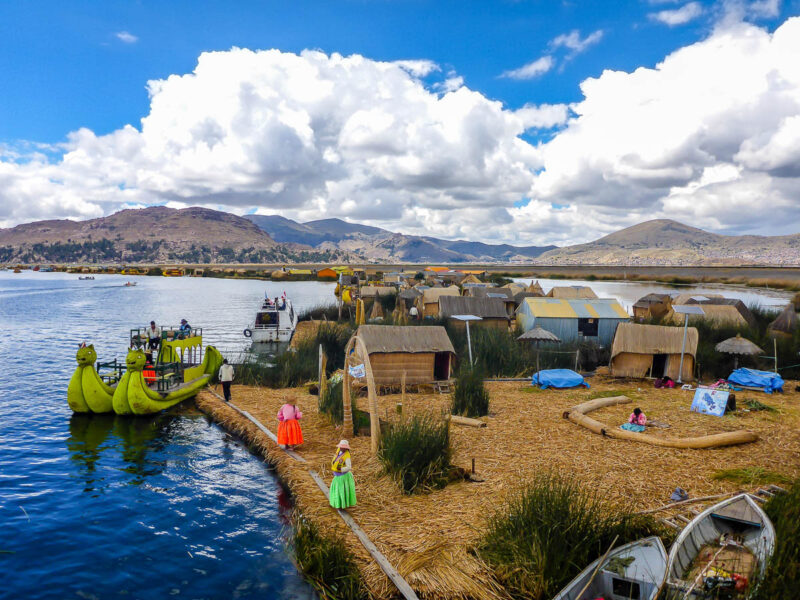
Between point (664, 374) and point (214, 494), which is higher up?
point (664, 374)

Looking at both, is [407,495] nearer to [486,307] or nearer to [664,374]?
[664,374]

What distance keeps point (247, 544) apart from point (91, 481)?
Result: 5.59 m

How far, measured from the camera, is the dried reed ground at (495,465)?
710cm

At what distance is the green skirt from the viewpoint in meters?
8.62

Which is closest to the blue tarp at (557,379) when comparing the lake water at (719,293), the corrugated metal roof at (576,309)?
the corrugated metal roof at (576,309)

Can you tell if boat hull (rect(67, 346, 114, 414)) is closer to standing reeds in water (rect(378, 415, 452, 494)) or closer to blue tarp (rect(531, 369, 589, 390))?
standing reeds in water (rect(378, 415, 452, 494))

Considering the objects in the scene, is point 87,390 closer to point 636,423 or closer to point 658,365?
point 636,423

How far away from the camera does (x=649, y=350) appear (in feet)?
62.0

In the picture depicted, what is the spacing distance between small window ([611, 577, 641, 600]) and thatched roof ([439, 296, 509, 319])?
2223 cm

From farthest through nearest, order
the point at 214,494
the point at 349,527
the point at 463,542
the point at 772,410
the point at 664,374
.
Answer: the point at 664,374, the point at 772,410, the point at 214,494, the point at 349,527, the point at 463,542

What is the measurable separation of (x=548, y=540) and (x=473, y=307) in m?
22.7

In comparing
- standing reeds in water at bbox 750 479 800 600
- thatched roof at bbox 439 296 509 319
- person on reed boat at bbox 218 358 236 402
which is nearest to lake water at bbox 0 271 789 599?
person on reed boat at bbox 218 358 236 402

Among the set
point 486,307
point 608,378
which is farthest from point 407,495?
point 486,307

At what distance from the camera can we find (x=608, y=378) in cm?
1981
